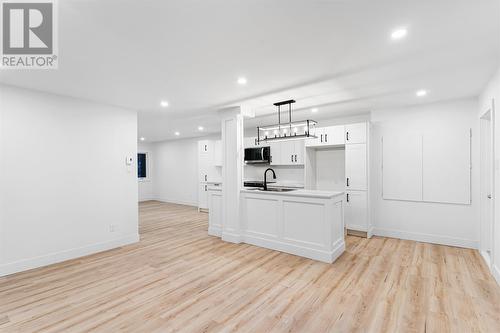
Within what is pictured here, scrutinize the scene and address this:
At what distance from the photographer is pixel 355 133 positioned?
506 cm

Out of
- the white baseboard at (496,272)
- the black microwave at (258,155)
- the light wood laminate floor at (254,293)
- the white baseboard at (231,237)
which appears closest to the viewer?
the light wood laminate floor at (254,293)

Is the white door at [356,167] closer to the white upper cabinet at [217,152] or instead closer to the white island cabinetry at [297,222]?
the white island cabinetry at [297,222]

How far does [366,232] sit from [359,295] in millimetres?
2431

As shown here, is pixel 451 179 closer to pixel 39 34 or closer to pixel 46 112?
pixel 39 34

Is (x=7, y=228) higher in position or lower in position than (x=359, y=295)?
higher

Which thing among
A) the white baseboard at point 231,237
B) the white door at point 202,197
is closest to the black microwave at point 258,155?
the white door at point 202,197

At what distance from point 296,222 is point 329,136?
2.33 metres

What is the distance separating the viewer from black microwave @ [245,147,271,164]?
673cm

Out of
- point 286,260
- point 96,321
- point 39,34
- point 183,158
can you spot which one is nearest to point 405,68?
point 286,260

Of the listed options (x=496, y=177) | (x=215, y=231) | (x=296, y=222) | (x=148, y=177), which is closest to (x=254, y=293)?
(x=296, y=222)

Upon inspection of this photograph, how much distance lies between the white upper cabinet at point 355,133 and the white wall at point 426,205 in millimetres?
335

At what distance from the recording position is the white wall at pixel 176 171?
944 cm

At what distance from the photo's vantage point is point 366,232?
490 centimetres

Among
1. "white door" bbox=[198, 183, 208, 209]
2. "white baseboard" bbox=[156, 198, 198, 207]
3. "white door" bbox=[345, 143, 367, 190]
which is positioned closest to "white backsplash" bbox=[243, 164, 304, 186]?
"white door" bbox=[345, 143, 367, 190]
